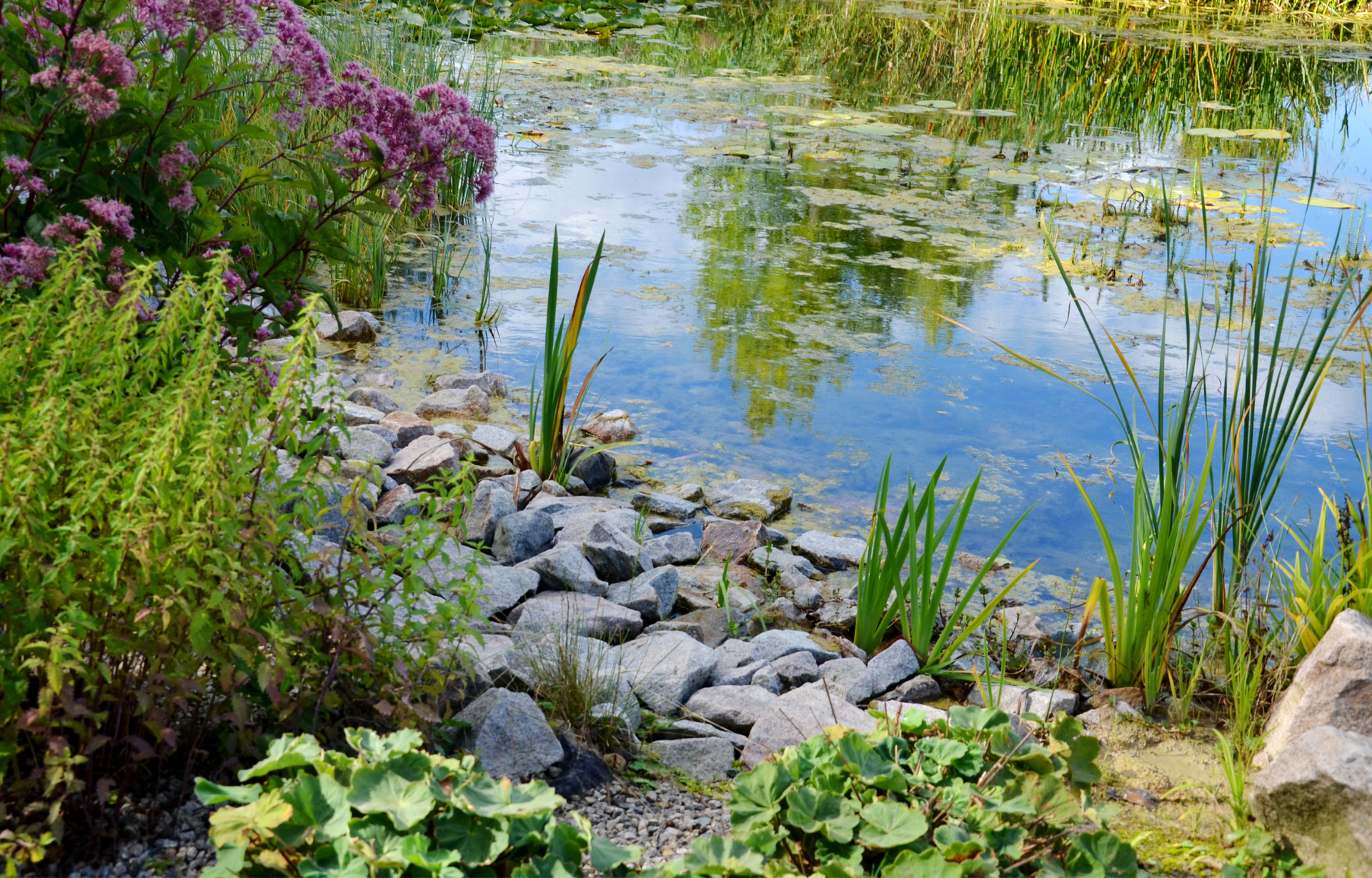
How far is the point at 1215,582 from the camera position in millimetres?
2621

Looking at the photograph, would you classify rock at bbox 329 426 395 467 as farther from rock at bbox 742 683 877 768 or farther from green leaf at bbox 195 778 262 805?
green leaf at bbox 195 778 262 805

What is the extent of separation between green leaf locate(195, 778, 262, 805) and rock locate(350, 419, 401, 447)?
207 cm

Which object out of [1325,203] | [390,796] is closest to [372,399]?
[390,796]

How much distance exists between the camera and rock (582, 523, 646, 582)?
2.93 meters

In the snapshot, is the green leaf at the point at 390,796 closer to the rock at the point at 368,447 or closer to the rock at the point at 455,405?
the rock at the point at 368,447

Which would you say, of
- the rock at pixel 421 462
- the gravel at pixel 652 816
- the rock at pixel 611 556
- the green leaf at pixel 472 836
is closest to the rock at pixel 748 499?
the rock at pixel 611 556

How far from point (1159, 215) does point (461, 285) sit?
414 cm

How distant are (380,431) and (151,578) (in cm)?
212

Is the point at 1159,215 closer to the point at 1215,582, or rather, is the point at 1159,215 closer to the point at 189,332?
the point at 1215,582

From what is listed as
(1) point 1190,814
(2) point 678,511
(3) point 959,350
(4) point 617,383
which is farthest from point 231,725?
(3) point 959,350

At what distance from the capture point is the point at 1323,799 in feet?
6.00

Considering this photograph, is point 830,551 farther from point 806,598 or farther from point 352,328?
point 352,328

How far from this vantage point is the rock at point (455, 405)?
411 cm

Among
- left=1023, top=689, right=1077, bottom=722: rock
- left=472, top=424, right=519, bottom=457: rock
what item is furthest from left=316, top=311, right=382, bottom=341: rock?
left=1023, top=689, right=1077, bottom=722: rock
